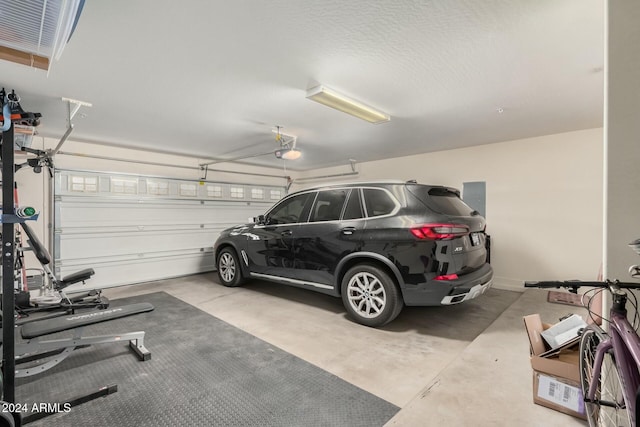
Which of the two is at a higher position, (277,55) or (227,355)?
(277,55)

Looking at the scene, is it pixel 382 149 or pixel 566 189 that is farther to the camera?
pixel 382 149

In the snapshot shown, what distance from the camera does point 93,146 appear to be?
4.99m

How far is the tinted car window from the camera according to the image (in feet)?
9.76

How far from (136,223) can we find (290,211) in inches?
136

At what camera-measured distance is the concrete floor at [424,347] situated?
173 cm

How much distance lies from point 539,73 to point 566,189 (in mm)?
2798

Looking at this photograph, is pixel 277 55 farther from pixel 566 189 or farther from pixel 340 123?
pixel 566 189

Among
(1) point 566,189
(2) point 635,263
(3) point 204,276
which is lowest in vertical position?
(3) point 204,276

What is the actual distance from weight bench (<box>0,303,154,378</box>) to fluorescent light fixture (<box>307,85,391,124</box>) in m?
2.66

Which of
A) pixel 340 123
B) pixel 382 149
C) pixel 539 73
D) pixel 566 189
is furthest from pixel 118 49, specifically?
pixel 566 189

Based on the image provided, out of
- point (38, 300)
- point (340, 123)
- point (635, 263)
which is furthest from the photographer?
point (340, 123)

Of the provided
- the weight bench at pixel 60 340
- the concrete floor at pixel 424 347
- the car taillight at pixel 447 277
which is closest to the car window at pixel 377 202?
the car taillight at pixel 447 277

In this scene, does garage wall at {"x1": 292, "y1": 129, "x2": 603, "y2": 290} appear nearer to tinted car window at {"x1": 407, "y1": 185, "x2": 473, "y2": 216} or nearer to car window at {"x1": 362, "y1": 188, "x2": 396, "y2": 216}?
tinted car window at {"x1": 407, "y1": 185, "x2": 473, "y2": 216}

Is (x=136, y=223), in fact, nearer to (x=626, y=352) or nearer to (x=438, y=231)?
(x=438, y=231)
